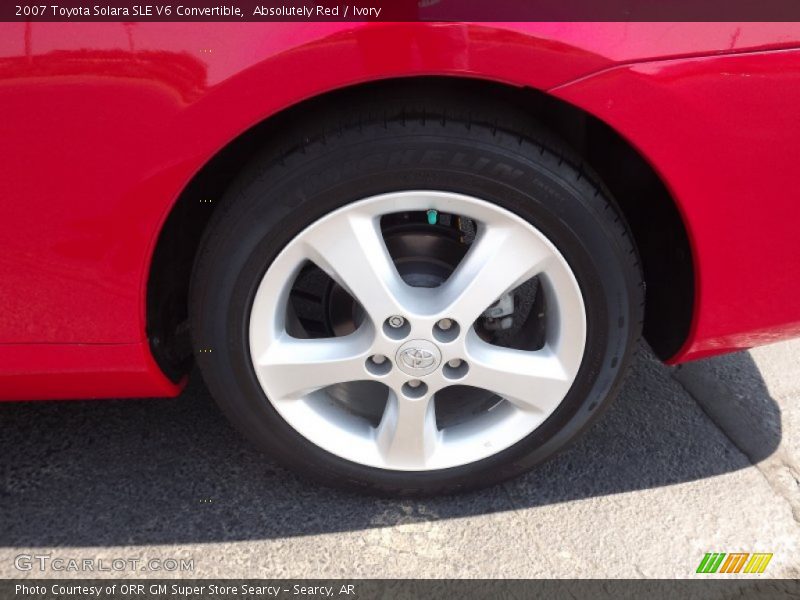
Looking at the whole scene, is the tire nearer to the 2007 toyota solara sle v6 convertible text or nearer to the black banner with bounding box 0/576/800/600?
the 2007 toyota solara sle v6 convertible text

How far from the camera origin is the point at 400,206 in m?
1.47

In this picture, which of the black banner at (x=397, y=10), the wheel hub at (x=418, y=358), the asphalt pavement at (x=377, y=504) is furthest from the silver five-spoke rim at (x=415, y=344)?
the black banner at (x=397, y=10)

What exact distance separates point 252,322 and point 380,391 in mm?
430

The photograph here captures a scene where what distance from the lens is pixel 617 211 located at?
1.52m

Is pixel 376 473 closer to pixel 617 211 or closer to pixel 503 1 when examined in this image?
pixel 617 211

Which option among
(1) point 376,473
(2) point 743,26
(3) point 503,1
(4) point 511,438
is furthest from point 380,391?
(2) point 743,26

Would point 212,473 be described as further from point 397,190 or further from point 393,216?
point 397,190

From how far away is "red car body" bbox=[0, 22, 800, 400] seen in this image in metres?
1.27

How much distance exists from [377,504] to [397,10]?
1.09 m

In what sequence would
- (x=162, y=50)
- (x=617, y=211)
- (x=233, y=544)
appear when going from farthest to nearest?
(x=233, y=544)
(x=617, y=211)
(x=162, y=50)

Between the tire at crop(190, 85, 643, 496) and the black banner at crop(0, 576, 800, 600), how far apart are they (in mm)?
333

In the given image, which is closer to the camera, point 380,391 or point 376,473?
point 376,473

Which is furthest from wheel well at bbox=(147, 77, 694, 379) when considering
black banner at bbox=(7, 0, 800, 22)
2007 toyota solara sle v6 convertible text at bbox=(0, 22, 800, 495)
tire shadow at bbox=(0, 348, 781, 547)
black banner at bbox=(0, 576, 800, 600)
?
black banner at bbox=(0, 576, 800, 600)

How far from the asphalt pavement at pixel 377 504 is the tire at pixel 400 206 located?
25 cm
